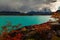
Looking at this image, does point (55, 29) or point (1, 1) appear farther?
point (55, 29)

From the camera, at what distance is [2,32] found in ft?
8.70

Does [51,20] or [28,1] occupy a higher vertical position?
[28,1]

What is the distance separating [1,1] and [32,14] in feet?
1.60

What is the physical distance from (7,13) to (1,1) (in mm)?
193

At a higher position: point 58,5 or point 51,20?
point 58,5

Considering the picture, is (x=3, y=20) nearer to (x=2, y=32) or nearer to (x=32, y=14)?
(x=2, y=32)

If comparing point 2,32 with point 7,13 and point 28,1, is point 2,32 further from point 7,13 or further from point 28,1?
point 28,1

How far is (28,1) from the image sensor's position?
273cm

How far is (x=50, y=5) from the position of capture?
2799 mm

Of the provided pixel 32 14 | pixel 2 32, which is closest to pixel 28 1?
pixel 32 14

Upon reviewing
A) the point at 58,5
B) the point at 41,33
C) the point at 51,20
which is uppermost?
the point at 58,5

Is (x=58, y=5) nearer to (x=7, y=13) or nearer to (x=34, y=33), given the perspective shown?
(x=34, y=33)

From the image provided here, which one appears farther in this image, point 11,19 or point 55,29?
point 55,29

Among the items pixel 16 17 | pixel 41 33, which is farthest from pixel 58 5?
pixel 16 17
